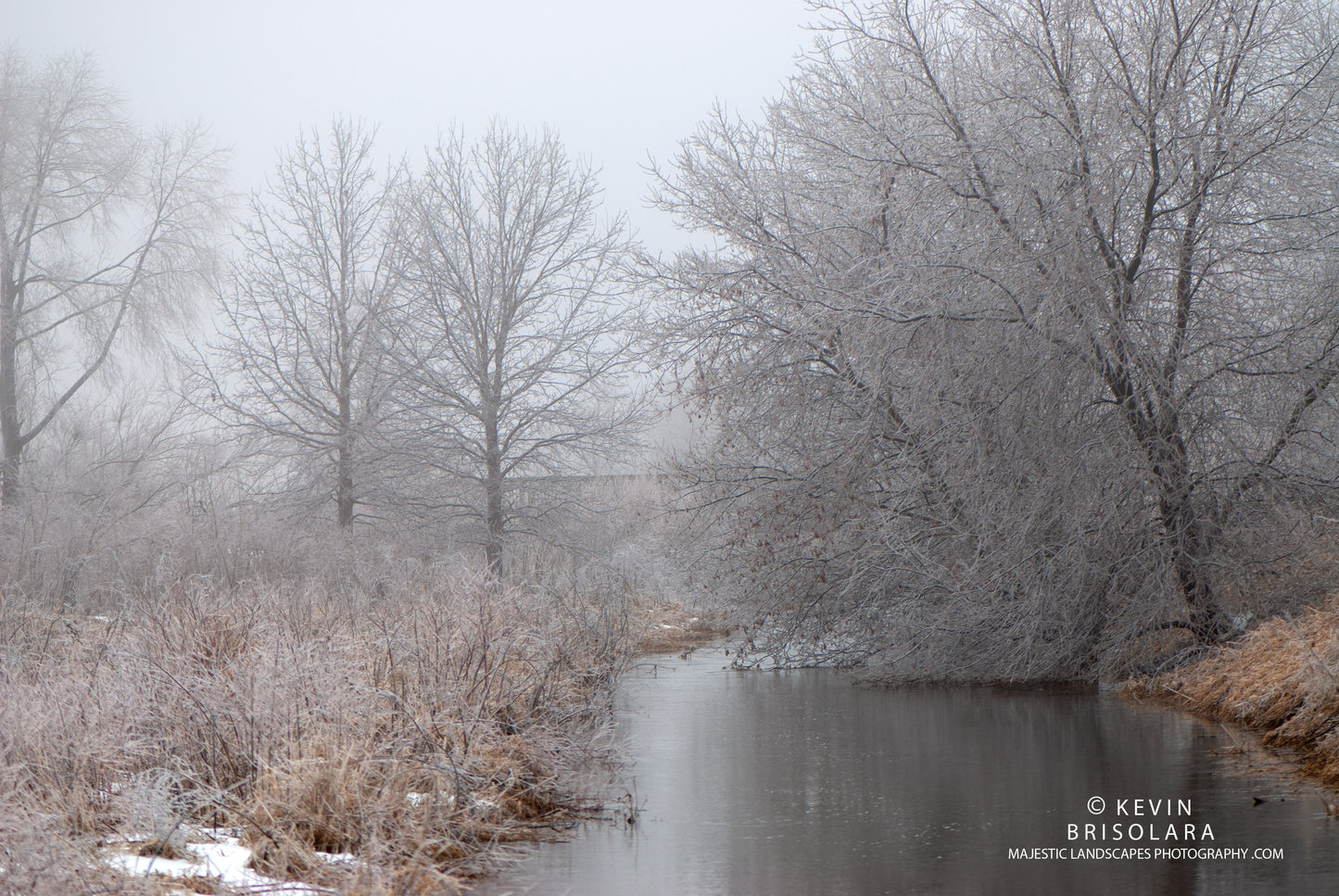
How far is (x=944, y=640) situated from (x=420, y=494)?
9659 millimetres

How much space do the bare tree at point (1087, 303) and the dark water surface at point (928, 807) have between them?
1713 millimetres

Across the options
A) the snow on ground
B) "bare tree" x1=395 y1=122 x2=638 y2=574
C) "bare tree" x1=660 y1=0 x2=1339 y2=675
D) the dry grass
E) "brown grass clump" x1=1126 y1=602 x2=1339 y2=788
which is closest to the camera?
the snow on ground

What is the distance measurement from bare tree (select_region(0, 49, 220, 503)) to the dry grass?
1709 cm

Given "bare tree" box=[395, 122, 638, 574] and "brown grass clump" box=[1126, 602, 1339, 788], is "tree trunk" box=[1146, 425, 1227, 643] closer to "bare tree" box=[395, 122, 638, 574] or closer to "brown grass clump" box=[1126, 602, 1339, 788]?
"brown grass clump" box=[1126, 602, 1339, 788]

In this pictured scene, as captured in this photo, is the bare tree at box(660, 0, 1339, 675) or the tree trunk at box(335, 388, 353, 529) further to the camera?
the tree trunk at box(335, 388, 353, 529)

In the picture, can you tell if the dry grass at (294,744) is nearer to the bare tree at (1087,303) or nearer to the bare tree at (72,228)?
the bare tree at (1087,303)

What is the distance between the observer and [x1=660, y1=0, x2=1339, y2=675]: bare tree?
11414mm

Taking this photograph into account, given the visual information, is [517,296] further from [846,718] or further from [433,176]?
[846,718]

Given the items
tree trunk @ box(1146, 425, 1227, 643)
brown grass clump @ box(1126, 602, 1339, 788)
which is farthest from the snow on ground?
tree trunk @ box(1146, 425, 1227, 643)

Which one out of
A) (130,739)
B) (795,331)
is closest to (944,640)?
(795,331)

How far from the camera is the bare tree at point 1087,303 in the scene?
37.4 ft

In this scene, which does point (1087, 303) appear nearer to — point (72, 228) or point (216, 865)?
point (216, 865)

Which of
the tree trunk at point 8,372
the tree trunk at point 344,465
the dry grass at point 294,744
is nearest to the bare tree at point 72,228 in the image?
the tree trunk at point 8,372

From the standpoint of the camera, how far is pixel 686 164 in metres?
15.7
